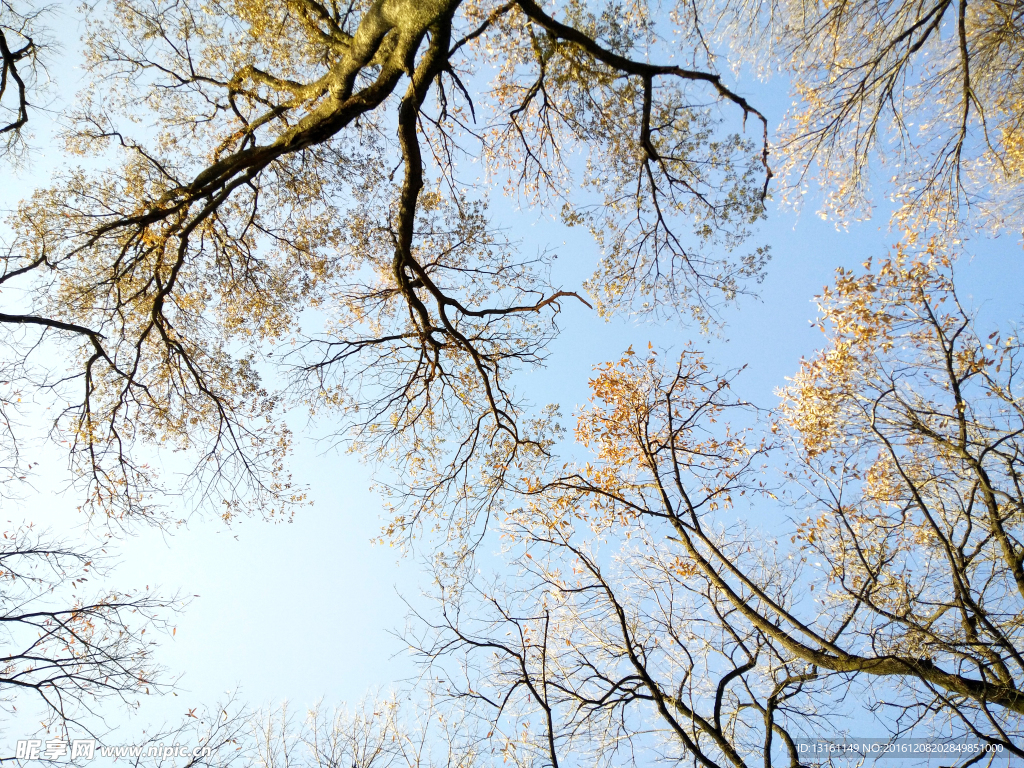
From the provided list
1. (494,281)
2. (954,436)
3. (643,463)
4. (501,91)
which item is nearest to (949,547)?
(954,436)

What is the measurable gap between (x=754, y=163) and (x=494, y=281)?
382cm

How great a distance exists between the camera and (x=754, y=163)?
6359 mm

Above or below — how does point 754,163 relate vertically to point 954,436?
above

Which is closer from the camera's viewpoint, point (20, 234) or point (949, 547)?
point (949, 547)

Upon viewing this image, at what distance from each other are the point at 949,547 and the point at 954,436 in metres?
1.67

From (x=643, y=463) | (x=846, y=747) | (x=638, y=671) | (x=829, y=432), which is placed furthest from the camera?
(x=643, y=463)

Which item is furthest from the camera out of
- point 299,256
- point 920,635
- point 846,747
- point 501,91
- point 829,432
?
point 299,256

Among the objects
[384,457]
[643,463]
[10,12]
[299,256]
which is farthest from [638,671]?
[10,12]

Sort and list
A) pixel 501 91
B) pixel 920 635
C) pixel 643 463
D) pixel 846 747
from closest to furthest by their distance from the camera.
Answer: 1. pixel 920 635
2. pixel 846 747
3. pixel 643 463
4. pixel 501 91

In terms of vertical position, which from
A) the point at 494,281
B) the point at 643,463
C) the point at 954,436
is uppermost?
the point at 494,281

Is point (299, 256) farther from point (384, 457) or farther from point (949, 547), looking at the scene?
point (949, 547)

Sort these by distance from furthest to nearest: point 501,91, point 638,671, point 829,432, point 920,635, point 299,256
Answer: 1. point 299,256
2. point 501,91
3. point 829,432
4. point 638,671
5. point 920,635

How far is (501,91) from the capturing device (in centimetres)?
716

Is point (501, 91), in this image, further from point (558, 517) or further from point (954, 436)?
point (954, 436)
